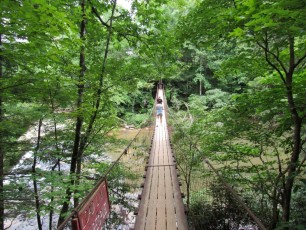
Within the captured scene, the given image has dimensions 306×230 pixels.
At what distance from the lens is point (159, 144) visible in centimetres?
466

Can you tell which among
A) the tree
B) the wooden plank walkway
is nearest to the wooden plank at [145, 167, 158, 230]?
the wooden plank walkway

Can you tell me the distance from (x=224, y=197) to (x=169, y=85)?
39.5ft

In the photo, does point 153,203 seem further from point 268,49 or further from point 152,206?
point 268,49

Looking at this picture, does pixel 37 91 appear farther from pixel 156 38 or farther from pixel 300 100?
pixel 300 100

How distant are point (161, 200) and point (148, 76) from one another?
6.66 ft

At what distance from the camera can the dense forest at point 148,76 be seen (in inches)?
55.1

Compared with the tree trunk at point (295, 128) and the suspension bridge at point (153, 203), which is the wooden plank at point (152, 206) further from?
the tree trunk at point (295, 128)

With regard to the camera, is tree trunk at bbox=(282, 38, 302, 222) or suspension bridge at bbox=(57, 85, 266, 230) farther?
tree trunk at bbox=(282, 38, 302, 222)

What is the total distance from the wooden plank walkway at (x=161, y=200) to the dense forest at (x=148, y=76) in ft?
1.77

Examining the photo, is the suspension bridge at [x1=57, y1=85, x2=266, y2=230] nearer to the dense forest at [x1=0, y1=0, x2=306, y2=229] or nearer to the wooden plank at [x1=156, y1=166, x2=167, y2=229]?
the wooden plank at [x1=156, y1=166, x2=167, y2=229]

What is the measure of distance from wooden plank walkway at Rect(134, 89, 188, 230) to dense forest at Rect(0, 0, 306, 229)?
0.54m

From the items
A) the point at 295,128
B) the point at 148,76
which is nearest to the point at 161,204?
the point at 295,128

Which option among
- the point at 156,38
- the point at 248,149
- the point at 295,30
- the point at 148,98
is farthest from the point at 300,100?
the point at 148,98

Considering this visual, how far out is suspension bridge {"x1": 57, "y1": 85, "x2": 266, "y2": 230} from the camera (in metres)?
1.05
